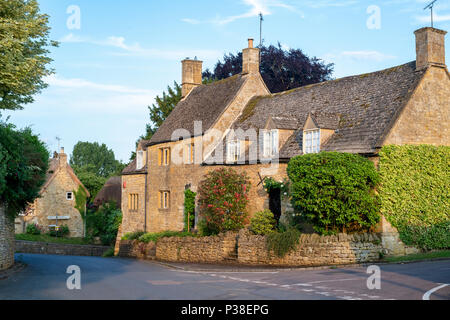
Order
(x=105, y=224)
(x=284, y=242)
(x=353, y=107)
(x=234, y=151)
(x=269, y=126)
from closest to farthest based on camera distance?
1. (x=284, y=242)
2. (x=353, y=107)
3. (x=269, y=126)
4. (x=234, y=151)
5. (x=105, y=224)

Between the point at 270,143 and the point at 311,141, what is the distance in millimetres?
3040

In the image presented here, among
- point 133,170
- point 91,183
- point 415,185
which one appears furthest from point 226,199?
point 91,183

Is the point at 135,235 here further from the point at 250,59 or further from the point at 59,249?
the point at 250,59

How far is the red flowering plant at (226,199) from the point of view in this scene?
2647 cm

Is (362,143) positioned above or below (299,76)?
below

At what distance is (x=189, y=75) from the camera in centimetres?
4050

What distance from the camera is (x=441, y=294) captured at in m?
12.3

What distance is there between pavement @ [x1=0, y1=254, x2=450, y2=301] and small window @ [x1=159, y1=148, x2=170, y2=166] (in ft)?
50.8

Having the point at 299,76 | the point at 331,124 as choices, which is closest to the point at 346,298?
the point at 331,124

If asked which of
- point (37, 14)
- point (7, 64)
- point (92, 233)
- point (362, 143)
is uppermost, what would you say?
point (37, 14)

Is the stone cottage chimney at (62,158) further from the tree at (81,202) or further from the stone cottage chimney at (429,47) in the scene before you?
the stone cottage chimney at (429,47)

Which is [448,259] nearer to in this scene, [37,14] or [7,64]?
[7,64]

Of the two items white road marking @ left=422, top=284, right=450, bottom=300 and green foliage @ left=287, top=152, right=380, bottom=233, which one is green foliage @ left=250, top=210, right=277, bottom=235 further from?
white road marking @ left=422, top=284, right=450, bottom=300

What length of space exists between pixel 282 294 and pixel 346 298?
1.74 metres
